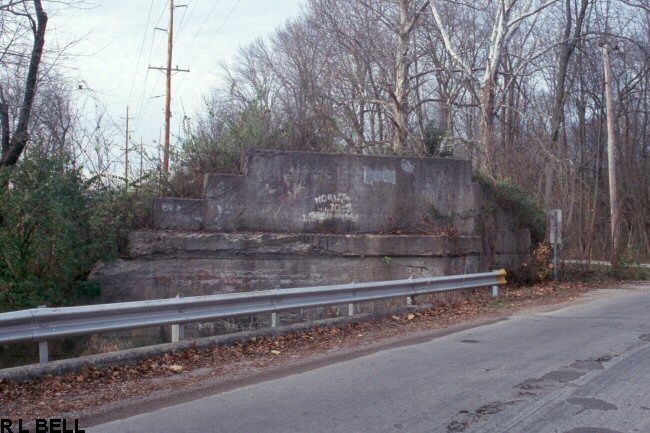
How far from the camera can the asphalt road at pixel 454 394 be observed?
19.8ft

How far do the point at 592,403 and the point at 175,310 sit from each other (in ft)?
17.3

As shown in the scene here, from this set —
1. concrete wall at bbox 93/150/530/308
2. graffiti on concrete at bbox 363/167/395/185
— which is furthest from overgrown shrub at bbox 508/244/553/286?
graffiti on concrete at bbox 363/167/395/185

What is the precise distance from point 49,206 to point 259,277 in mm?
4625

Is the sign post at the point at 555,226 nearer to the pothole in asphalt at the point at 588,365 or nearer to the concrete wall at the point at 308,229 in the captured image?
the concrete wall at the point at 308,229

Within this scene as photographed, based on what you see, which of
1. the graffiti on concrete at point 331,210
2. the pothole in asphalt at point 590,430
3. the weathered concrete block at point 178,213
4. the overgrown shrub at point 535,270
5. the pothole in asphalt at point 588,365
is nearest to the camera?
the pothole in asphalt at point 590,430

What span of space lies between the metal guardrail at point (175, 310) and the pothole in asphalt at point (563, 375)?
433cm

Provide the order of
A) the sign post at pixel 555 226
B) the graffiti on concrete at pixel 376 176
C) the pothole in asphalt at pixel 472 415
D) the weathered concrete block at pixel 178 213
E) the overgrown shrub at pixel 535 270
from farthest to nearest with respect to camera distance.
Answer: the overgrown shrub at pixel 535 270 → the sign post at pixel 555 226 → the graffiti on concrete at pixel 376 176 → the weathered concrete block at pixel 178 213 → the pothole in asphalt at pixel 472 415

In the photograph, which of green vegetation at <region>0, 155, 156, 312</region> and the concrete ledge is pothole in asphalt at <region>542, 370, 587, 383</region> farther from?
green vegetation at <region>0, 155, 156, 312</region>

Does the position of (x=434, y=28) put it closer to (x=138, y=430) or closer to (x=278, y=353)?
(x=278, y=353)

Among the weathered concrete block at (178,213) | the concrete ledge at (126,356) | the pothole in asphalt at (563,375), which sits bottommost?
the pothole in asphalt at (563,375)

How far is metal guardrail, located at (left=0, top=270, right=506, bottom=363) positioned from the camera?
752cm

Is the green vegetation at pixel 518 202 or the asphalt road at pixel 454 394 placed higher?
the green vegetation at pixel 518 202

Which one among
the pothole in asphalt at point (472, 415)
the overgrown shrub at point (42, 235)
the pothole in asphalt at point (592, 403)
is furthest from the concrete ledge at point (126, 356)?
the pothole in asphalt at point (592, 403)

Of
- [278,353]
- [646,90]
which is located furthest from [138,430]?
[646,90]
